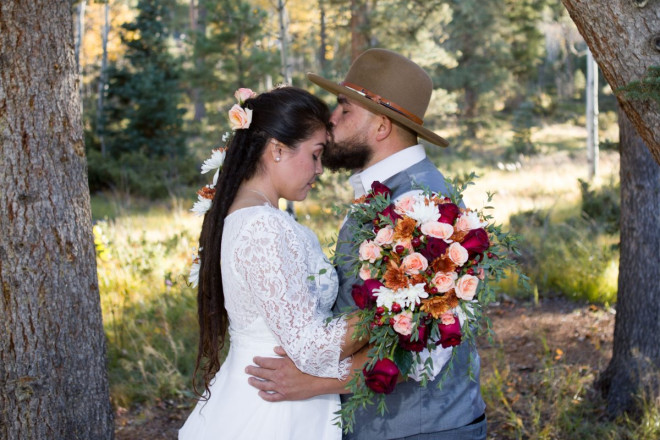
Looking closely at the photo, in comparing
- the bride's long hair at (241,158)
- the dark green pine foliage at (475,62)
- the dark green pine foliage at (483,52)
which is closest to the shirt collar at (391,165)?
the bride's long hair at (241,158)

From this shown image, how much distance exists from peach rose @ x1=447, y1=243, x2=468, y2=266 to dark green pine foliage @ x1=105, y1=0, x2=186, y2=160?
16.9 m

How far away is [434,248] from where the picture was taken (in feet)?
7.07

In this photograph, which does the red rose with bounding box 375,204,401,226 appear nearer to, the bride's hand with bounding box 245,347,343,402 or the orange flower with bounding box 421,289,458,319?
the orange flower with bounding box 421,289,458,319

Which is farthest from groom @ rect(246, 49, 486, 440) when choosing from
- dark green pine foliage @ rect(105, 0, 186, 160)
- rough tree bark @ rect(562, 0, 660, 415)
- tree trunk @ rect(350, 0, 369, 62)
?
dark green pine foliage @ rect(105, 0, 186, 160)

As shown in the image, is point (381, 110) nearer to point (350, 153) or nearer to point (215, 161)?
point (350, 153)

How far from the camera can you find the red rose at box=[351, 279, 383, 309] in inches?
86.8

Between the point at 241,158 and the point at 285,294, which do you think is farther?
the point at 241,158

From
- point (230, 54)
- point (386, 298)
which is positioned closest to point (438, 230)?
point (386, 298)

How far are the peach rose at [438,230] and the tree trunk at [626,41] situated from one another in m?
0.74

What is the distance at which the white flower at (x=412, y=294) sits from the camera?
6.97 ft

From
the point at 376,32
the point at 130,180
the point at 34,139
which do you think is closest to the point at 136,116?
the point at 130,180

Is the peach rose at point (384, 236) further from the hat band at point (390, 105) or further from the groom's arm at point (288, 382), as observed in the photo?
the hat band at point (390, 105)

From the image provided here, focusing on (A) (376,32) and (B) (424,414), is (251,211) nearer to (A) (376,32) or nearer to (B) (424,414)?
(B) (424,414)

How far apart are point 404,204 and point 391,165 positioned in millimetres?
765
